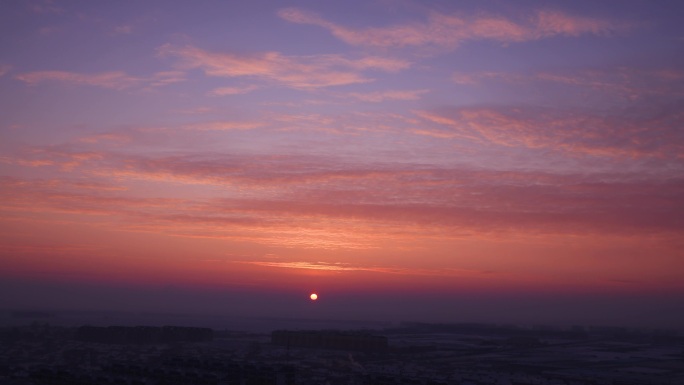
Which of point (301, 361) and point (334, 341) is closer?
point (301, 361)

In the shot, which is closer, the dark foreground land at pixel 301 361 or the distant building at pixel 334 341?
the dark foreground land at pixel 301 361

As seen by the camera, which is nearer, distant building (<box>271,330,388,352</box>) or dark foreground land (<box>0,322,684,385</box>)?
dark foreground land (<box>0,322,684,385</box>)

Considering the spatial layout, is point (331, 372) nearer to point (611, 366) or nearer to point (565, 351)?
point (611, 366)

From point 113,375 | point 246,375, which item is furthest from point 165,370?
point 246,375
